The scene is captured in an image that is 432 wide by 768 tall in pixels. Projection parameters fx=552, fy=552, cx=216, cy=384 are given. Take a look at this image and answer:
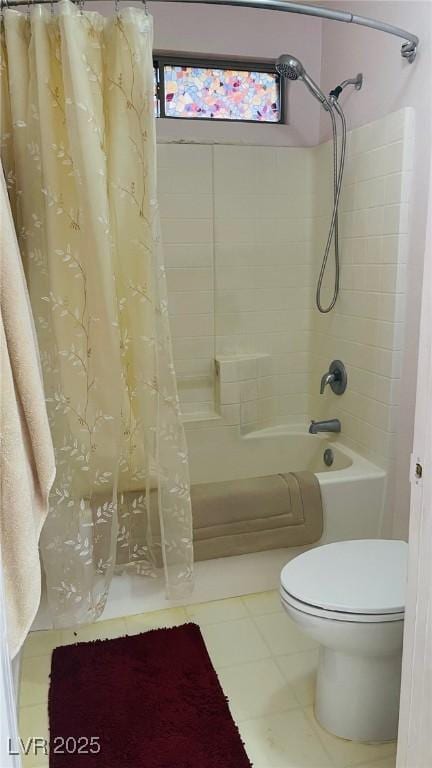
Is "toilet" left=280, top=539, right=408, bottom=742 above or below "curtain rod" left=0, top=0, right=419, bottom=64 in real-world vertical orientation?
below

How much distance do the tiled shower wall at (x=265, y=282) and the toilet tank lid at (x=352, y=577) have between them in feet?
2.16

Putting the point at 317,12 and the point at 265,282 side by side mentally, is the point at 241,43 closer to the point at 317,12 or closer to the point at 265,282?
the point at 317,12

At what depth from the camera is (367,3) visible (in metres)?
2.11

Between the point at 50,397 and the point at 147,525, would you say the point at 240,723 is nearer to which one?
the point at 147,525

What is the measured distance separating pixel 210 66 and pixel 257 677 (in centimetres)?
257

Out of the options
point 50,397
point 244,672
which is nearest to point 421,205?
point 50,397

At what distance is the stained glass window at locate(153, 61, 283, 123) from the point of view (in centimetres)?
257

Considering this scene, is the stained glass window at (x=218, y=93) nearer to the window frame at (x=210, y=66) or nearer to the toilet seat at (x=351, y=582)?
the window frame at (x=210, y=66)

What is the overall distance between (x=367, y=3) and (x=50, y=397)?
189 centimetres

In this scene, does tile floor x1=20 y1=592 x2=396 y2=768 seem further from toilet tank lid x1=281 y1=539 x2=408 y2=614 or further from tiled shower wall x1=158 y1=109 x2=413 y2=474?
tiled shower wall x1=158 y1=109 x2=413 y2=474

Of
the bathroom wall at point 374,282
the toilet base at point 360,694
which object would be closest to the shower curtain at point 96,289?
the toilet base at point 360,694

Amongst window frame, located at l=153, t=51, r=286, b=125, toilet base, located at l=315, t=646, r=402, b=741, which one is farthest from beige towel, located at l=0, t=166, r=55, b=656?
window frame, located at l=153, t=51, r=286, b=125

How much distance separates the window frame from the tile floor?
2.14 m

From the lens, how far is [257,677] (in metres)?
1.77
